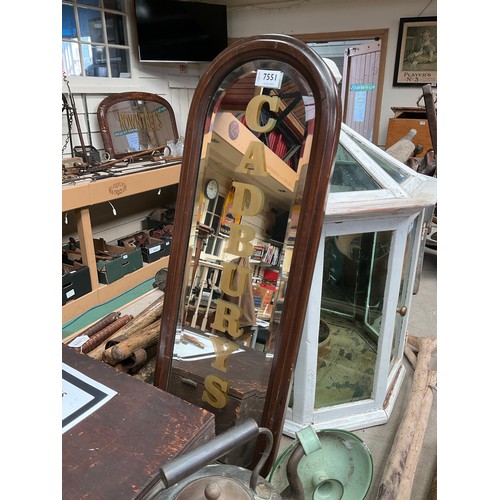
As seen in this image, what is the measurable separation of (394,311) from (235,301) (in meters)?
0.66

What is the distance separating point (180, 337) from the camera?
1.39 meters

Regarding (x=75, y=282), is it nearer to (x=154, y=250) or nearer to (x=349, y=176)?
(x=154, y=250)

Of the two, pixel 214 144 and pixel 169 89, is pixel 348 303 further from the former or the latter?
pixel 169 89

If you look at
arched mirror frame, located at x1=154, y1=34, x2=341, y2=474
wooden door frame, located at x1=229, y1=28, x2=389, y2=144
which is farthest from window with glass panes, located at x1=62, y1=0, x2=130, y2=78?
arched mirror frame, located at x1=154, y1=34, x2=341, y2=474

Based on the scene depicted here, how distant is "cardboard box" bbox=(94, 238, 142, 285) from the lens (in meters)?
2.85

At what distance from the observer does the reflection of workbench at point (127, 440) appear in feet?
2.45

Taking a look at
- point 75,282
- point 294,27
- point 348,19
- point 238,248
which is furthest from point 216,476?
point 294,27

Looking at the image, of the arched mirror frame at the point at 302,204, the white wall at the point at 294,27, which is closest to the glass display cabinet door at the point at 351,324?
the arched mirror frame at the point at 302,204

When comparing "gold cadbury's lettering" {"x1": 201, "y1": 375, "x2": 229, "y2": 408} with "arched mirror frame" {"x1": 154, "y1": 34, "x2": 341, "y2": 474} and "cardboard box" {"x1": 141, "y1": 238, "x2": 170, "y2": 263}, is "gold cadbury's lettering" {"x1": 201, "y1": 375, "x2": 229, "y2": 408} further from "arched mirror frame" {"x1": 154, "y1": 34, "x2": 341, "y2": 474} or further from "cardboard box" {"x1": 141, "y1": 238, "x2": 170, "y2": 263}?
"cardboard box" {"x1": 141, "y1": 238, "x2": 170, "y2": 263}

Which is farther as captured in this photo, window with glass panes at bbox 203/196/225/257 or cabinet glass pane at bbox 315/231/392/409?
cabinet glass pane at bbox 315/231/392/409

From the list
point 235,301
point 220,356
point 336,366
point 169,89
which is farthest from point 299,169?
point 169,89

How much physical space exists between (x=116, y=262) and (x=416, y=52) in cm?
340

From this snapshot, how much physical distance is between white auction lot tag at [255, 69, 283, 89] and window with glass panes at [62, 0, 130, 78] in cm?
260

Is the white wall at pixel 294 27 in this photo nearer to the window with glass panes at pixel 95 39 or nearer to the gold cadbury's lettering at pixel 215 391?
the window with glass panes at pixel 95 39
